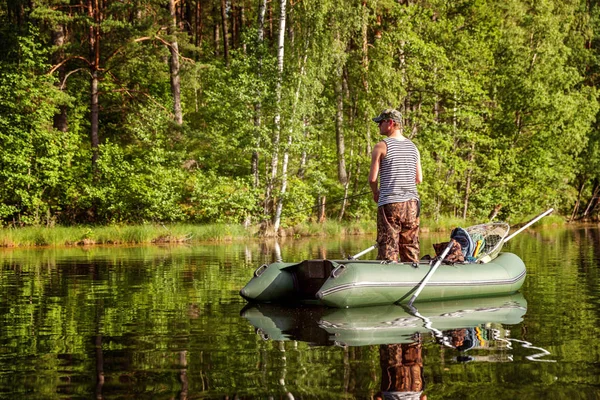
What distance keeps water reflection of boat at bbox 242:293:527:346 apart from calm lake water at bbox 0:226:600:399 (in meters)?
0.02

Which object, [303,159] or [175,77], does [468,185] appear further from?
[175,77]

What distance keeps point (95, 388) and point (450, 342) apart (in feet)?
9.05

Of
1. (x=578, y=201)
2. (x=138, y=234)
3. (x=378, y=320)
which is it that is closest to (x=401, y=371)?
(x=378, y=320)

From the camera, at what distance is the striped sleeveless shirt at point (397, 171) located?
8.78m

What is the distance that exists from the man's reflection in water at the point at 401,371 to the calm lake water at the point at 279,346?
0.04 feet

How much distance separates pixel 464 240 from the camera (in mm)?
9938

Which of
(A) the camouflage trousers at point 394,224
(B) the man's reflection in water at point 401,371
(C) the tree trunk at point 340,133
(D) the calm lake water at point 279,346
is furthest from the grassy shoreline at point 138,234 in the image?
(B) the man's reflection in water at point 401,371

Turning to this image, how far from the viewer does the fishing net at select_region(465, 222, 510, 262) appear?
10.3m

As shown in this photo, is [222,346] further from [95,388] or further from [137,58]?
[137,58]

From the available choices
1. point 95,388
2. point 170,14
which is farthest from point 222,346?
point 170,14

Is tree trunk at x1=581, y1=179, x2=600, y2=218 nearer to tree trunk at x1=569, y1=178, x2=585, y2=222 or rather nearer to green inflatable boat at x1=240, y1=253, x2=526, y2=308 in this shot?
tree trunk at x1=569, y1=178, x2=585, y2=222

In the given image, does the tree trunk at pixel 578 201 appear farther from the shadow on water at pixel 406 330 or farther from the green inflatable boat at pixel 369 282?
the shadow on water at pixel 406 330

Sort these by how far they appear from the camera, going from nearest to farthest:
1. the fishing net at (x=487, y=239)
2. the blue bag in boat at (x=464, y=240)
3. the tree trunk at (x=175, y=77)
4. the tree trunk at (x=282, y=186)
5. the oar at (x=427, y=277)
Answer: the oar at (x=427, y=277)
the blue bag in boat at (x=464, y=240)
the fishing net at (x=487, y=239)
the tree trunk at (x=282, y=186)
the tree trunk at (x=175, y=77)

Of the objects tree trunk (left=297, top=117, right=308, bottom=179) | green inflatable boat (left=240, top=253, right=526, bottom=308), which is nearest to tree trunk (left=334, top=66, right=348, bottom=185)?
tree trunk (left=297, top=117, right=308, bottom=179)
